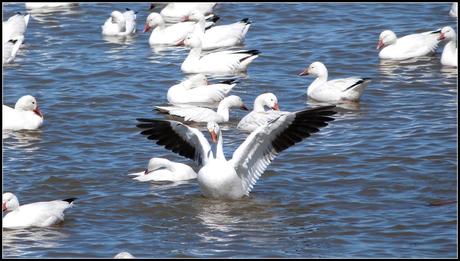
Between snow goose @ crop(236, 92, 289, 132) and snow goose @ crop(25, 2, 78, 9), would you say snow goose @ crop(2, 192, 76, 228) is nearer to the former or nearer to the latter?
snow goose @ crop(236, 92, 289, 132)

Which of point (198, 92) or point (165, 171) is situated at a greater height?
point (198, 92)

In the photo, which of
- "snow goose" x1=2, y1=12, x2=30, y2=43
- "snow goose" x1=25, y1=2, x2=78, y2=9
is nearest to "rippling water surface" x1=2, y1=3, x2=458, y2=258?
"snow goose" x1=2, y1=12, x2=30, y2=43

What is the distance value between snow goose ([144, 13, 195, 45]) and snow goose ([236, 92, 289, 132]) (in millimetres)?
4565

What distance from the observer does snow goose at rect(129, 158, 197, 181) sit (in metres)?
13.4

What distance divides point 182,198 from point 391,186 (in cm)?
216

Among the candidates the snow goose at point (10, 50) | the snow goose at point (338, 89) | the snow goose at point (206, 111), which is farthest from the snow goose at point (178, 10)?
the snow goose at point (206, 111)

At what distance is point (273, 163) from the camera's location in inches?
554

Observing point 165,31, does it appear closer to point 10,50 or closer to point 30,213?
point 10,50

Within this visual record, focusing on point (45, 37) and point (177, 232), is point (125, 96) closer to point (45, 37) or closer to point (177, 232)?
point (45, 37)

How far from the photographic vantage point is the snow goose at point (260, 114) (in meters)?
15.2

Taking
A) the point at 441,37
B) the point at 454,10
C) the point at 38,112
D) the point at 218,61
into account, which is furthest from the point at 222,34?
the point at 38,112

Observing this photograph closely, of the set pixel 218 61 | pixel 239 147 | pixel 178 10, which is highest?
pixel 178 10

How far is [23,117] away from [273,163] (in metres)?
3.36

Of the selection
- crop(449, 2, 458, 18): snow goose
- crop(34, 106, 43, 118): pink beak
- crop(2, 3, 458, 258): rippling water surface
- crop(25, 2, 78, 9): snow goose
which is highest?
crop(25, 2, 78, 9): snow goose
